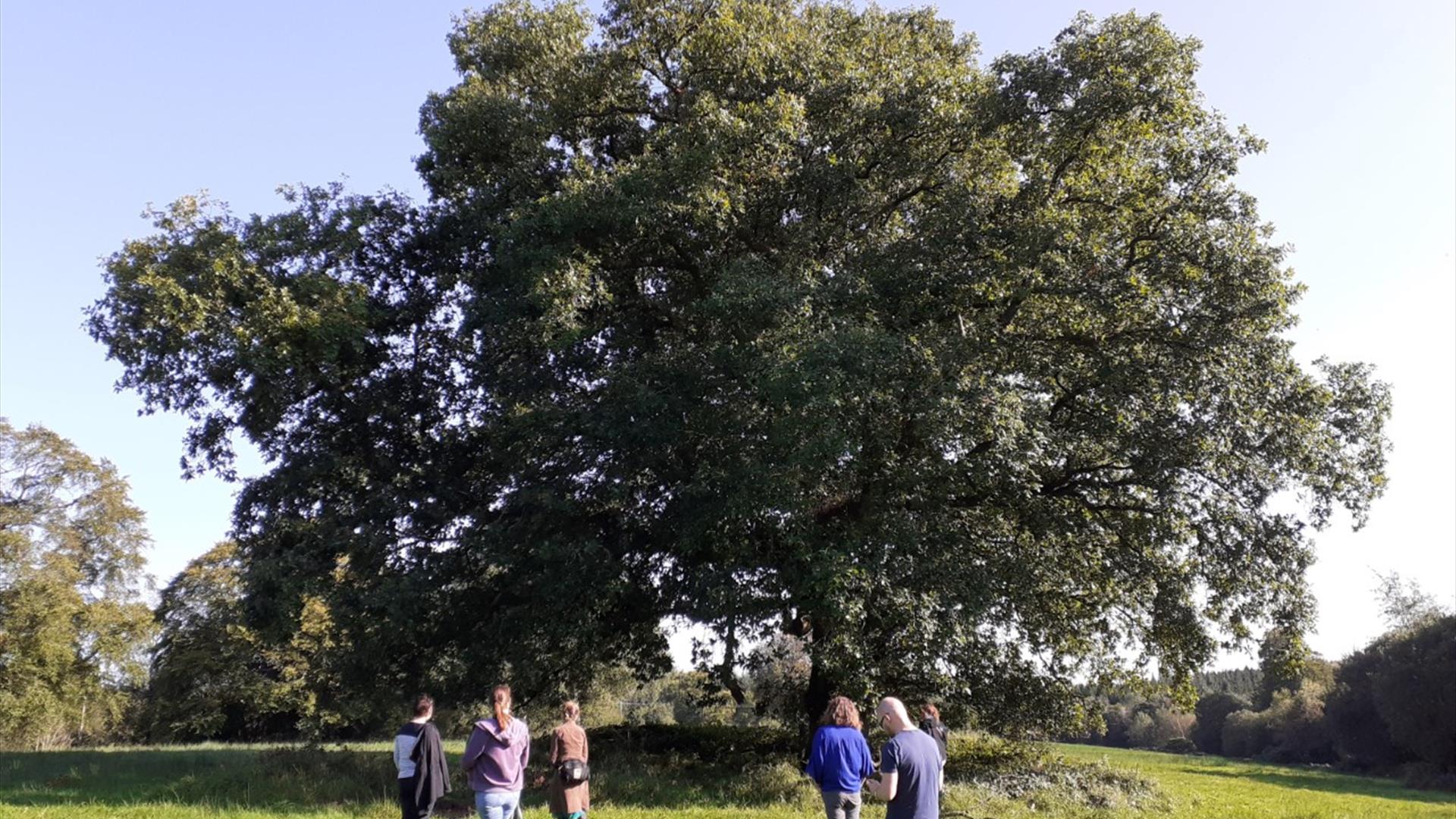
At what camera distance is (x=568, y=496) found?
17.3 m

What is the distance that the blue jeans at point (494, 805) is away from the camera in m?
8.68

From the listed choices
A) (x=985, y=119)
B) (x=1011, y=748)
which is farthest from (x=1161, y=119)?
(x=1011, y=748)

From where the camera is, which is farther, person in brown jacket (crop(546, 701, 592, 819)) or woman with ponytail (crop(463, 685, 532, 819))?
person in brown jacket (crop(546, 701, 592, 819))

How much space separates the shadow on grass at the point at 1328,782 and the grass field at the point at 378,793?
14.2 m

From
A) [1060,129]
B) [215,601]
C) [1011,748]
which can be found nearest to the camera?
[1060,129]

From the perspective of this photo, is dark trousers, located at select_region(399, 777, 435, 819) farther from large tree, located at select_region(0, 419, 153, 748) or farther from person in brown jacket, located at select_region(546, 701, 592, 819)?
large tree, located at select_region(0, 419, 153, 748)

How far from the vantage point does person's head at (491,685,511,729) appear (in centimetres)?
894

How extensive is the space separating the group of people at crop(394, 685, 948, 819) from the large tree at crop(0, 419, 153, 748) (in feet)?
100

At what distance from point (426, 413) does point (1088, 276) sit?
14.1 meters

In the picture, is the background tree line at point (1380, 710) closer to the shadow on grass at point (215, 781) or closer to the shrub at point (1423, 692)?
the shrub at point (1423, 692)

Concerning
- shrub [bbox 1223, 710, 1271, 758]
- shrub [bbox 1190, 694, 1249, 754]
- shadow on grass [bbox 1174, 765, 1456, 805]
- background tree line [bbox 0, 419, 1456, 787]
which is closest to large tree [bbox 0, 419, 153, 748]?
background tree line [bbox 0, 419, 1456, 787]

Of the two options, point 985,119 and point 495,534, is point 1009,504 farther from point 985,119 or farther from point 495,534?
point 495,534

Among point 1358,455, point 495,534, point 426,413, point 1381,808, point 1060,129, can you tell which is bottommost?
point 1381,808

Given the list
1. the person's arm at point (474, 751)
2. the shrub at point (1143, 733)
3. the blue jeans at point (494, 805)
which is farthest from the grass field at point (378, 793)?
the shrub at point (1143, 733)
